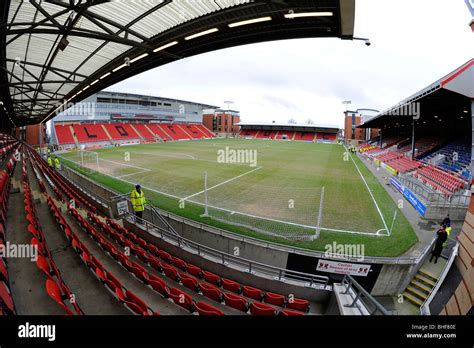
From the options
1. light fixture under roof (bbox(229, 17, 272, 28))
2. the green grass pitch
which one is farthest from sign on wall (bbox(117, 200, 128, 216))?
light fixture under roof (bbox(229, 17, 272, 28))

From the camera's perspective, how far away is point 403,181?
1543cm

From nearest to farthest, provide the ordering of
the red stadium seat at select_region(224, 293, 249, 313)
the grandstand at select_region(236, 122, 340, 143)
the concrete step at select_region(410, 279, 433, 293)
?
1. the red stadium seat at select_region(224, 293, 249, 313)
2. the concrete step at select_region(410, 279, 433, 293)
3. the grandstand at select_region(236, 122, 340, 143)

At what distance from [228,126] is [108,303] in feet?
278

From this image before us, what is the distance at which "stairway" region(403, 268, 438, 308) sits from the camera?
691cm

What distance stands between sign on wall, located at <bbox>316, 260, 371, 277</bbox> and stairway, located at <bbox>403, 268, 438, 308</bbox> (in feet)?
6.34

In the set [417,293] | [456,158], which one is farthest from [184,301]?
[456,158]

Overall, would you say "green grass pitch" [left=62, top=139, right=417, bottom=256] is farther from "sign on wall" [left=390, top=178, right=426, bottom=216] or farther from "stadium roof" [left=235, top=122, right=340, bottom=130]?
"stadium roof" [left=235, top=122, right=340, bottom=130]

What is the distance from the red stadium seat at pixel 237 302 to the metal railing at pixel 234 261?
116cm

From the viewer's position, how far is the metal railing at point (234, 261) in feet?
19.6

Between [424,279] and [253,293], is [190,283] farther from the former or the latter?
[424,279]

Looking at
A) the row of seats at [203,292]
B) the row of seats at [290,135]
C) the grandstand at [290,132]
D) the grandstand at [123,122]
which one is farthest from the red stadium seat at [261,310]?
the row of seats at [290,135]
